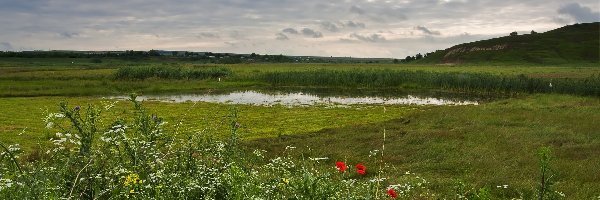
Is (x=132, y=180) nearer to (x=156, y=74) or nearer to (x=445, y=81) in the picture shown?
(x=445, y=81)

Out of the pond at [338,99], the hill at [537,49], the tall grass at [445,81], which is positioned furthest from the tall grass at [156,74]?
the hill at [537,49]

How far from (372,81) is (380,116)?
93.9 feet

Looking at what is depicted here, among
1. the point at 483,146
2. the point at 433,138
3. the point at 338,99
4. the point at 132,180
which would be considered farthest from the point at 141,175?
the point at 338,99

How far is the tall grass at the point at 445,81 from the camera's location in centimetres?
4112

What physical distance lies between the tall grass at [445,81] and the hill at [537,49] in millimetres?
73253

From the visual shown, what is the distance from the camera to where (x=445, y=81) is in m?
51.5

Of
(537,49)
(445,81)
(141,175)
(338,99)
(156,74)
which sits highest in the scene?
(537,49)

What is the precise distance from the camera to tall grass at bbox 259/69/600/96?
135 ft

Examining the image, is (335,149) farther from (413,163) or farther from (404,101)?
(404,101)

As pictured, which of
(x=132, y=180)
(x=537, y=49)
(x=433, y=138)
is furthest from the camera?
(x=537, y=49)

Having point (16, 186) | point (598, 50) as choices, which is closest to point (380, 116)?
point (16, 186)

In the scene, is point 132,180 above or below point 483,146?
above

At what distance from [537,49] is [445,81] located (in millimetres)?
96312

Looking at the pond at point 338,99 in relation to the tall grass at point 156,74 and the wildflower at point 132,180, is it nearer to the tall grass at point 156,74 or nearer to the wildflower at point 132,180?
the tall grass at point 156,74
